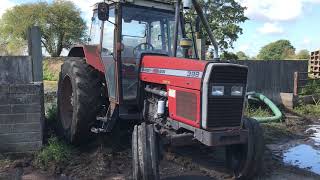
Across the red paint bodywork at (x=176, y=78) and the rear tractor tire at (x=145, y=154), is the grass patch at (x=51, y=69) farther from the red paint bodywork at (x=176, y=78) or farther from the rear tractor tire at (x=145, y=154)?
the rear tractor tire at (x=145, y=154)

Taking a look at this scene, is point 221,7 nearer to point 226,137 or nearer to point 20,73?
point 20,73

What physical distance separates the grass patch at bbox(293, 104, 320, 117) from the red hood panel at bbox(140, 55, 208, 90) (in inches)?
322

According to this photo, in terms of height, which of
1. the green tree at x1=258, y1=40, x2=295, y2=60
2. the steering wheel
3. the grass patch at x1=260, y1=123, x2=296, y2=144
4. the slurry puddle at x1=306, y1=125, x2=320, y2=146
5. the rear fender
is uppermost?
the green tree at x1=258, y1=40, x2=295, y2=60

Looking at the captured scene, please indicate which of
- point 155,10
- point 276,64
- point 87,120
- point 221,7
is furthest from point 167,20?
point 221,7

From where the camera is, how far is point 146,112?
718cm

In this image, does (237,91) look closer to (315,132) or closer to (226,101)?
(226,101)

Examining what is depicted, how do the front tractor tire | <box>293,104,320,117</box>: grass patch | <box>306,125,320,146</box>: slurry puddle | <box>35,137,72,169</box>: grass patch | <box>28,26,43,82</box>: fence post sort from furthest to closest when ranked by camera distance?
1. <box>293,104,320,117</box>: grass patch
2. <box>306,125,320,146</box>: slurry puddle
3. <box>28,26,43,82</box>: fence post
4. the front tractor tire
5. <box>35,137,72,169</box>: grass patch

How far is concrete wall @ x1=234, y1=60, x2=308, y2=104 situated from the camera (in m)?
15.1

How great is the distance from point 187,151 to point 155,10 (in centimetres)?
255

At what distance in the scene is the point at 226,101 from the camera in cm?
605

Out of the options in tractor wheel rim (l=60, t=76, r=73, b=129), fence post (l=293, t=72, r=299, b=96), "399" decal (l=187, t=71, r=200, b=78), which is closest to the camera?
"399" decal (l=187, t=71, r=200, b=78)

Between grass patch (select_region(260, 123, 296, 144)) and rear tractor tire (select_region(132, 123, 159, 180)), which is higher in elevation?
rear tractor tire (select_region(132, 123, 159, 180))

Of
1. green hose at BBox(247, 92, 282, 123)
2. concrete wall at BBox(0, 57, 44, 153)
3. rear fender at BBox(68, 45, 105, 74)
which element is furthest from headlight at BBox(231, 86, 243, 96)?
green hose at BBox(247, 92, 282, 123)

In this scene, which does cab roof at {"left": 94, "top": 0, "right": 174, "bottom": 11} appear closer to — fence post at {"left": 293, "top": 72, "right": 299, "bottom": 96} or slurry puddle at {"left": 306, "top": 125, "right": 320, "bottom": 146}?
slurry puddle at {"left": 306, "top": 125, "right": 320, "bottom": 146}
